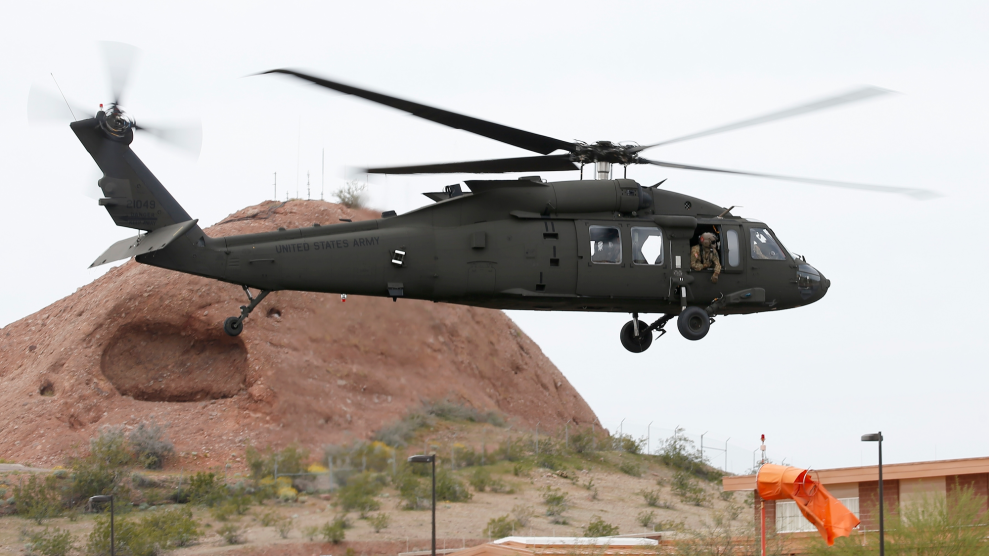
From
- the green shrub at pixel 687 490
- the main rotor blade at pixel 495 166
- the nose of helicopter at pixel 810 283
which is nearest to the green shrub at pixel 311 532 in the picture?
the main rotor blade at pixel 495 166

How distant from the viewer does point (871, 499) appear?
86.4 ft

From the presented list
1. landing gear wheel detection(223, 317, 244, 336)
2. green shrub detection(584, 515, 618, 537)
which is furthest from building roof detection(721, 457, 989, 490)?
landing gear wheel detection(223, 317, 244, 336)

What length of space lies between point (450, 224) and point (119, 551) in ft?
50.0

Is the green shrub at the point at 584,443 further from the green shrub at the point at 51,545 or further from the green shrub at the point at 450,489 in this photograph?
the green shrub at the point at 51,545

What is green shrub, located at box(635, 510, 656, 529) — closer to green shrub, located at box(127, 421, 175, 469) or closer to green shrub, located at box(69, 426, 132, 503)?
green shrub, located at box(127, 421, 175, 469)

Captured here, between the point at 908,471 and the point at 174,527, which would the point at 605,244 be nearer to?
the point at 908,471

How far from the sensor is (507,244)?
764 inches

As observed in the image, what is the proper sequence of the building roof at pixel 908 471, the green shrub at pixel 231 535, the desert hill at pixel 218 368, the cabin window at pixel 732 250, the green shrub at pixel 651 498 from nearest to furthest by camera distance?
the cabin window at pixel 732 250 < the building roof at pixel 908 471 < the green shrub at pixel 231 535 < the desert hill at pixel 218 368 < the green shrub at pixel 651 498

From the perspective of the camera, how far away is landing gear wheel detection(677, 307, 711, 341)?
20.2m

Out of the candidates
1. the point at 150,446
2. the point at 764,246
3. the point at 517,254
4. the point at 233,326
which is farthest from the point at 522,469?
the point at 233,326

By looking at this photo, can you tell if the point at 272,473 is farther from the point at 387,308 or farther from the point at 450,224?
the point at 450,224

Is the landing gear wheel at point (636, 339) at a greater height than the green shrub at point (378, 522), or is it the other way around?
the landing gear wheel at point (636, 339)

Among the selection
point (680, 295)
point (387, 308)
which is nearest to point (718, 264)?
point (680, 295)

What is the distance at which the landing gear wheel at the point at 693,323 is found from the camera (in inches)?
797
